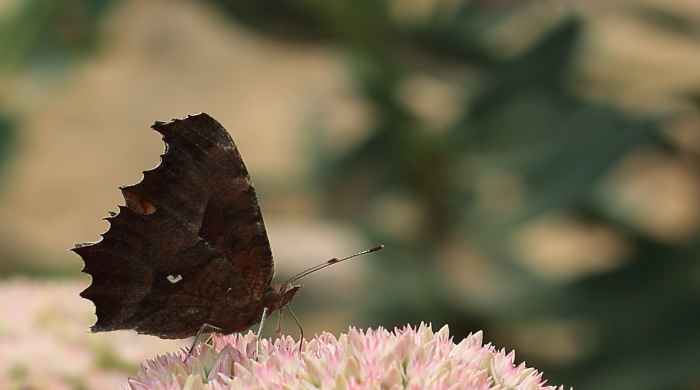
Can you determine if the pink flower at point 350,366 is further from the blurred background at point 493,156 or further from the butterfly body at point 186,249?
the blurred background at point 493,156

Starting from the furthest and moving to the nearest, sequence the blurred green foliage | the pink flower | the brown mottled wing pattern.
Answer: the blurred green foliage < the brown mottled wing pattern < the pink flower

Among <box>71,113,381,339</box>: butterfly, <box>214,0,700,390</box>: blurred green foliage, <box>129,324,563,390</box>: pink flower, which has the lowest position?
<box>129,324,563,390</box>: pink flower

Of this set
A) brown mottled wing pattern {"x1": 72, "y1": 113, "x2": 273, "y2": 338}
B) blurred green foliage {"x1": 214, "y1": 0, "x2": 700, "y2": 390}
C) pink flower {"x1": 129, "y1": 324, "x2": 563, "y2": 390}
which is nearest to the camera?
pink flower {"x1": 129, "y1": 324, "x2": 563, "y2": 390}

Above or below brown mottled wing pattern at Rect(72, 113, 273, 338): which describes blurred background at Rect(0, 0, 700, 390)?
above

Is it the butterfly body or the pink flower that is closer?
the pink flower

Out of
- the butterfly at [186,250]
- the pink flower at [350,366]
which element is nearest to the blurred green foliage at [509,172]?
the butterfly at [186,250]

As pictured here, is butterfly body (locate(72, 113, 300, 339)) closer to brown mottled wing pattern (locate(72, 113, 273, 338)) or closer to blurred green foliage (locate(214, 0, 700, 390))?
brown mottled wing pattern (locate(72, 113, 273, 338))

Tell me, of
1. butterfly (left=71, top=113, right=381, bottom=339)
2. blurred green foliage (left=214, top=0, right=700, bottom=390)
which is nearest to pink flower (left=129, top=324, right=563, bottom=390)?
butterfly (left=71, top=113, right=381, bottom=339)
